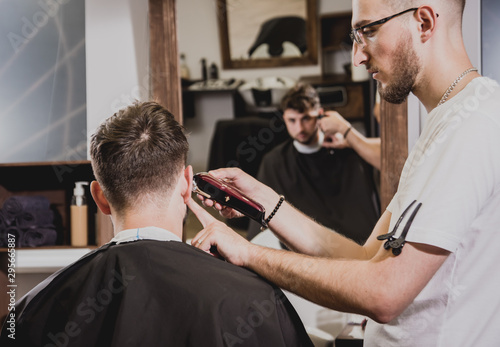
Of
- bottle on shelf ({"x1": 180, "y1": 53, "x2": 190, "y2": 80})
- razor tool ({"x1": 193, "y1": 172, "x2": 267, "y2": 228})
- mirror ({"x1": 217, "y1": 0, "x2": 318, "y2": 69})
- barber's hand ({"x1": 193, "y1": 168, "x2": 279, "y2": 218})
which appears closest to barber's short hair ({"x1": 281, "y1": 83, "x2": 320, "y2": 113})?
mirror ({"x1": 217, "y1": 0, "x2": 318, "y2": 69})

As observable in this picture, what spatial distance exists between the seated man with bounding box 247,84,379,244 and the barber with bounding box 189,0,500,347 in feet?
3.40

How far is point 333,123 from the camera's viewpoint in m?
2.45

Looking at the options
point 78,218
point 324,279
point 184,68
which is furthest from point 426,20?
point 78,218

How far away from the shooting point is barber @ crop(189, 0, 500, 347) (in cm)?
109

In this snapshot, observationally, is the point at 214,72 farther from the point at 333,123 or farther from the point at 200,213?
the point at 200,213

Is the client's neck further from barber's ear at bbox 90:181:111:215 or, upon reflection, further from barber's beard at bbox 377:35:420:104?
barber's beard at bbox 377:35:420:104

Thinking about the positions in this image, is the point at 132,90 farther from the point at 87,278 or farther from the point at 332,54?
the point at 87,278

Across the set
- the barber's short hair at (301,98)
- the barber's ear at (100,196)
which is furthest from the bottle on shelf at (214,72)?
the barber's ear at (100,196)

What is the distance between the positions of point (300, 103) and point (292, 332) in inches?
51.7

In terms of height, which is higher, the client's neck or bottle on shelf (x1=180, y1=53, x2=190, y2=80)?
bottle on shelf (x1=180, y1=53, x2=190, y2=80)

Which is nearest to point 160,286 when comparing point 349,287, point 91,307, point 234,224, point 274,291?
point 91,307

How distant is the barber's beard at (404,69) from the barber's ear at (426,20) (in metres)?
0.04

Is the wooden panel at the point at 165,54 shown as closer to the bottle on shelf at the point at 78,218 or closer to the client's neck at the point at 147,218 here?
the bottle on shelf at the point at 78,218

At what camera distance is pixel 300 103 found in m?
2.44
